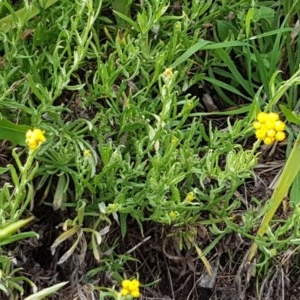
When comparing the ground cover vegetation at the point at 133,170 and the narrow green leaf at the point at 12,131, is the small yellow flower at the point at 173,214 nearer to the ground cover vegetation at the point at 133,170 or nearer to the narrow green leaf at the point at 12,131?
the ground cover vegetation at the point at 133,170

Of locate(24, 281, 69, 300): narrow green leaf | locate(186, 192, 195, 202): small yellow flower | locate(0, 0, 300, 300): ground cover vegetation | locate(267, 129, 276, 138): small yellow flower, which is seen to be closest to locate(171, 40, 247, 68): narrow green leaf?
locate(0, 0, 300, 300): ground cover vegetation

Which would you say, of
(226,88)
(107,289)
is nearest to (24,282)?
(107,289)

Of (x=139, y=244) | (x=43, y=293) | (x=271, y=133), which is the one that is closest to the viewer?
(x=271, y=133)

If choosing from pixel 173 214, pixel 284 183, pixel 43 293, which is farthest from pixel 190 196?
pixel 43 293

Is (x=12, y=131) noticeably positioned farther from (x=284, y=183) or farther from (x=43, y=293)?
(x=284, y=183)

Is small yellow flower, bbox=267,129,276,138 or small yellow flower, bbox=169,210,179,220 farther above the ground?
small yellow flower, bbox=267,129,276,138

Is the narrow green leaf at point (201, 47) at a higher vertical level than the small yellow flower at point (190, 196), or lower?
higher

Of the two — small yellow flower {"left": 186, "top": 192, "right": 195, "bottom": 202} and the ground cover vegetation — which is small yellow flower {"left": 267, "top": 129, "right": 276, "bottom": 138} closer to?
the ground cover vegetation

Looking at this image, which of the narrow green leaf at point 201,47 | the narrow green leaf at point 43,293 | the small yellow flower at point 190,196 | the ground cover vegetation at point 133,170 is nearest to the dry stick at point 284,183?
the ground cover vegetation at point 133,170
